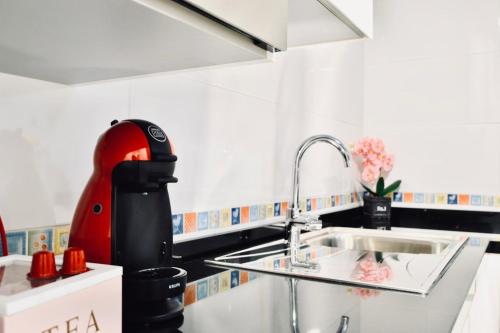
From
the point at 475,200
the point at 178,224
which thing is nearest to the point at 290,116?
the point at 178,224

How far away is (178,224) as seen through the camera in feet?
4.16

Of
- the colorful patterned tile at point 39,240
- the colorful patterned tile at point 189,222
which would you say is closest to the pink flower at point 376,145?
the colorful patterned tile at point 189,222

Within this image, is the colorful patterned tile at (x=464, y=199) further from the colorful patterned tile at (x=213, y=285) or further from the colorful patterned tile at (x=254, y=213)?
the colorful patterned tile at (x=213, y=285)

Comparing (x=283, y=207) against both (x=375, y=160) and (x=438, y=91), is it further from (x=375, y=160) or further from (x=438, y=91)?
(x=438, y=91)

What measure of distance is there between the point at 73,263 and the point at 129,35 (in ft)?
0.97

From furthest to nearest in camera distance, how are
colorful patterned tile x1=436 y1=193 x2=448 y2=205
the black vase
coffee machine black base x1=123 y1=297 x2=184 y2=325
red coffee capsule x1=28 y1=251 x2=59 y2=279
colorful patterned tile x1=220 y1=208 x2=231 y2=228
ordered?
colorful patterned tile x1=436 y1=193 x2=448 y2=205, the black vase, colorful patterned tile x1=220 y1=208 x2=231 y2=228, coffee machine black base x1=123 y1=297 x2=184 y2=325, red coffee capsule x1=28 y1=251 x2=59 y2=279

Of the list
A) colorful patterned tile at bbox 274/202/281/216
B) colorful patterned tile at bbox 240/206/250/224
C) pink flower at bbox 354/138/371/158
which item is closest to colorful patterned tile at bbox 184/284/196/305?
colorful patterned tile at bbox 240/206/250/224

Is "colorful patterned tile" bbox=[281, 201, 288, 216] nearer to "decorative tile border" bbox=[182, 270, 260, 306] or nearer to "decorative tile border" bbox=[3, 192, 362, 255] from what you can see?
"decorative tile border" bbox=[3, 192, 362, 255]

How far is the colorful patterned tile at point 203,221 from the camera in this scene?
53.5 inches

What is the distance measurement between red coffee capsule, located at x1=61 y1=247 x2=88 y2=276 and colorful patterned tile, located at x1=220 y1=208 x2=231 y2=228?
0.94 meters

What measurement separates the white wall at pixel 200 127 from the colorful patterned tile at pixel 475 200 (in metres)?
0.68

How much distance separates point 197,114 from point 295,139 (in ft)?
2.31

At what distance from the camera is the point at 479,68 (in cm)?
269

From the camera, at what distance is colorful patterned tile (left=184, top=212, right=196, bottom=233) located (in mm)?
1297
